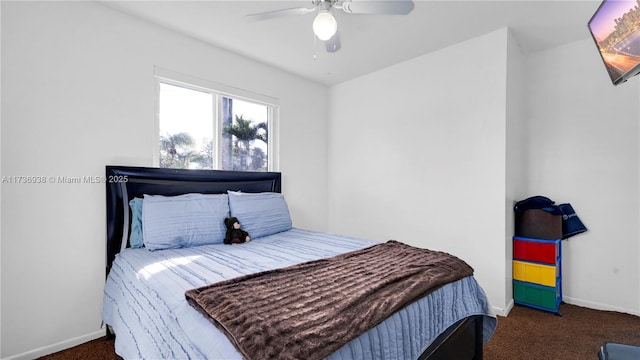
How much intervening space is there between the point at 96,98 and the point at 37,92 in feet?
1.11

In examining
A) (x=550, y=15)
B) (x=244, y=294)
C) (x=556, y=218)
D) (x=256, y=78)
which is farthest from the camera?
(x=256, y=78)

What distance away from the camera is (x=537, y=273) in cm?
277

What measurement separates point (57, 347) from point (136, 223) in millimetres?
1003

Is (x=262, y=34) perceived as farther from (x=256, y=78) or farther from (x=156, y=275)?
(x=156, y=275)

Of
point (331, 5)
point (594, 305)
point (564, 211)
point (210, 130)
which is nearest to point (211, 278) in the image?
point (331, 5)

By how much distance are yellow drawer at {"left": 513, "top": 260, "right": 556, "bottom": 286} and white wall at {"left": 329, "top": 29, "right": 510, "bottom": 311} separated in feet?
1.04

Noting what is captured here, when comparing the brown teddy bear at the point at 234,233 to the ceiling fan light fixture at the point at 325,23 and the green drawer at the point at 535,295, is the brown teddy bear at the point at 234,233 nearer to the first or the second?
the ceiling fan light fixture at the point at 325,23

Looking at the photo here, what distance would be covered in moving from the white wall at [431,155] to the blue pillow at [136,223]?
2.54 metres

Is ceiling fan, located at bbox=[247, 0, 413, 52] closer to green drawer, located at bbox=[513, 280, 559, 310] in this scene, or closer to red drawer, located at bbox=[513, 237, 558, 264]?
red drawer, located at bbox=[513, 237, 558, 264]

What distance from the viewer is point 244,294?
126 cm

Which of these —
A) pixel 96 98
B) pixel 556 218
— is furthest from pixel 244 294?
pixel 556 218

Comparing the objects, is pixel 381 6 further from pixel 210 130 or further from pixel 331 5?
pixel 210 130

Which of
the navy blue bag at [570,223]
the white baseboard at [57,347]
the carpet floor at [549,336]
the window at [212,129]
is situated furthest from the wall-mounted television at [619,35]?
the white baseboard at [57,347]

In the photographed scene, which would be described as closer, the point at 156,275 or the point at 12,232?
the point at 156,275
